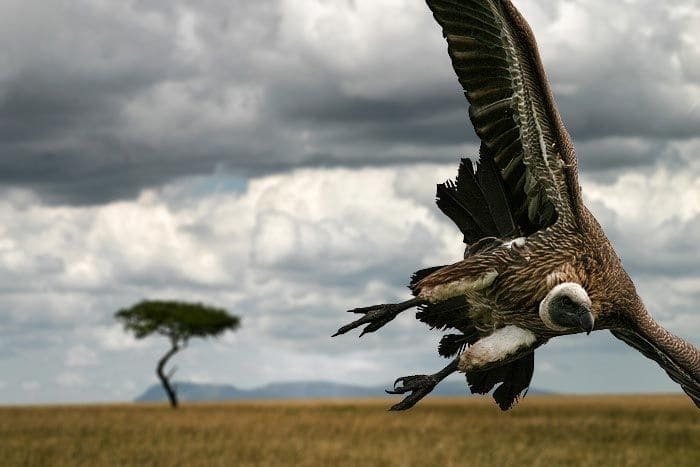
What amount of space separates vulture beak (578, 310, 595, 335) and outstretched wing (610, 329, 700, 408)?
67 cm

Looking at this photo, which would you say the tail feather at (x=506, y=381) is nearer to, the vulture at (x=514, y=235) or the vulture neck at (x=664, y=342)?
the vulture at (x=514, y=235)

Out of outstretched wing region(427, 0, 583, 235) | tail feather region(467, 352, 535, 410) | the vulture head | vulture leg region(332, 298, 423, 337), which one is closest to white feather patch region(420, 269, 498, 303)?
vulture leg region(332, 298, 423, 337)

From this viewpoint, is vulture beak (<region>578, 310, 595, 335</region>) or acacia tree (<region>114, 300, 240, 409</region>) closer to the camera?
vulture beak (<region>578, 310, 595, 335</region>)

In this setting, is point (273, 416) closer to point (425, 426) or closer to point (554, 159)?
point (425, 426)

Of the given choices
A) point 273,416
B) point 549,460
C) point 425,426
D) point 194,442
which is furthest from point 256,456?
point 273,416

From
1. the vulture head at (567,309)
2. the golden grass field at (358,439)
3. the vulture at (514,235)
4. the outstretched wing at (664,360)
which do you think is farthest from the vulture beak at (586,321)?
the golden grass field at (358,439)

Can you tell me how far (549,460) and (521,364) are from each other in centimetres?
3063

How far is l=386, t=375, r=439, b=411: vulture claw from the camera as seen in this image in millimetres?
3582

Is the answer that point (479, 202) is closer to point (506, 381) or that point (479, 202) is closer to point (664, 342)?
point (506, 381)

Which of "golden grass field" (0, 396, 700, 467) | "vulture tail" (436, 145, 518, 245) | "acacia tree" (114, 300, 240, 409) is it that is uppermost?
"acacia tree" (114, 300, 240, 409)

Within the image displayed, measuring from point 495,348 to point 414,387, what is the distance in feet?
1.21

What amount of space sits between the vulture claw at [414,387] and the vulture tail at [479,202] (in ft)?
2.37

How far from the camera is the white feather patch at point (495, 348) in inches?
142

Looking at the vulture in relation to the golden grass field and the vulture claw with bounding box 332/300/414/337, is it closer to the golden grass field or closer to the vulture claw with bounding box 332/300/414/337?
the vulture claw with bounding box 332/300/414/337
